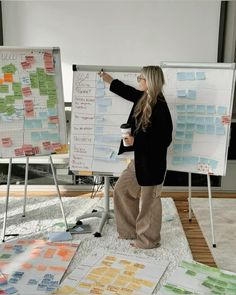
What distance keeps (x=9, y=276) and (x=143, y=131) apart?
140 centimetres

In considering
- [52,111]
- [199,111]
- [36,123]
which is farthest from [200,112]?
[36,123]

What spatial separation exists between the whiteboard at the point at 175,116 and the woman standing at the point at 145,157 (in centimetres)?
11

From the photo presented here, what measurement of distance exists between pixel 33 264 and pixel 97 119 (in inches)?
49.2

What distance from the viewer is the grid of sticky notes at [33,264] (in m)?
2.55

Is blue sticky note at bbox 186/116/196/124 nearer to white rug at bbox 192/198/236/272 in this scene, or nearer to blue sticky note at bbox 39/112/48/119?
white rug at bbox 192/198/236/272

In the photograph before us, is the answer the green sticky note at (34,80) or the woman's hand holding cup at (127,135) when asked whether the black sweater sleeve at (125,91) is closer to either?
the woman's hand holding cup at (127,135)

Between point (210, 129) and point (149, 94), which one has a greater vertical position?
point (149, 94)

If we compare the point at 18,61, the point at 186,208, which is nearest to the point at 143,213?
the point at 186,208

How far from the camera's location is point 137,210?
3199 millimetres

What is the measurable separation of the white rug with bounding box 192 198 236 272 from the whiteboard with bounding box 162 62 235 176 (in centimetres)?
59

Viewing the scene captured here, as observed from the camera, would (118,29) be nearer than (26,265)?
No

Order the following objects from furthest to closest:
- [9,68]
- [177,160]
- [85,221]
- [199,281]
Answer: [85,221] → [177,160] → [9,68] → [199,281]

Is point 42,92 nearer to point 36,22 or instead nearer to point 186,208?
point 36,22

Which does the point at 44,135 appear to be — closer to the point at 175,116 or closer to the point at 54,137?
the point at 54,137
